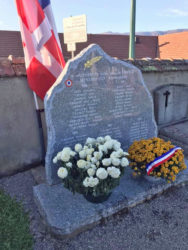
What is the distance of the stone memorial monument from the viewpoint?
7.52ft

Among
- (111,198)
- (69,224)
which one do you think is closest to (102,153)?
(111,198)

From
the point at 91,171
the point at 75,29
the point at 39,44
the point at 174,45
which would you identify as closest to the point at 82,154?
the point at 91,171

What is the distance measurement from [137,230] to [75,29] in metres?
6.29

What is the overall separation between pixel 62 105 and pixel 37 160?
5.16ft

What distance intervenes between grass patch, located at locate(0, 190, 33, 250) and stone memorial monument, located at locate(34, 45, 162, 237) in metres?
0.25

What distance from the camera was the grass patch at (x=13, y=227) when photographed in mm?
2037

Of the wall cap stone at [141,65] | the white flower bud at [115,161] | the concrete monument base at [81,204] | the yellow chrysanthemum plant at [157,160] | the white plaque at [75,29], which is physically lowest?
the concrete monument base at [81,204]

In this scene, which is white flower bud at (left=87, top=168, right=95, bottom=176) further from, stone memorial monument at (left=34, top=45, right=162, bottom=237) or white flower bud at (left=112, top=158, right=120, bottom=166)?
stone memorial monument at (left=34, top=45, right=162, bottom=237)

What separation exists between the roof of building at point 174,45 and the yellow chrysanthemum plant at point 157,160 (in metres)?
11.8

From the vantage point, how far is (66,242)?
2.09 metres

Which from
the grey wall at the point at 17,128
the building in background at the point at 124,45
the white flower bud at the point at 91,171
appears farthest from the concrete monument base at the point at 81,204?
the building in background at the point at 124,45

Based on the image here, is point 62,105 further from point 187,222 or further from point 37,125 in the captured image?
point 187,222

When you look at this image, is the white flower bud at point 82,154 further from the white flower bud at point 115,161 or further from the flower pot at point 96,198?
the flower pot at point 96,198

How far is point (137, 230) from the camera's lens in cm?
223
